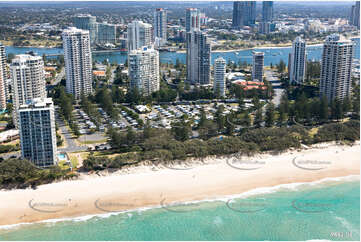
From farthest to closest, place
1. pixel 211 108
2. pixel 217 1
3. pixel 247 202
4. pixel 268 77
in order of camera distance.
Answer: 1. pixel 217 1
2. pixel 268 77
3. pixel 211 108
4. pixel 247 202

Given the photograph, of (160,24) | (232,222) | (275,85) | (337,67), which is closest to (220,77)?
(275,85)

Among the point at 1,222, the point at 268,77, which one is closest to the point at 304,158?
the point at 1,222

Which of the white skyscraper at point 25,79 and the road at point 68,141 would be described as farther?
the white skyscraper at point 25,79

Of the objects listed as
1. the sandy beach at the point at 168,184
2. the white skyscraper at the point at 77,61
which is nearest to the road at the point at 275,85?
the sandy beach at the point at 168,184

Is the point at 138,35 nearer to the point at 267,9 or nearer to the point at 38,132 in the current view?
the point at 38,132

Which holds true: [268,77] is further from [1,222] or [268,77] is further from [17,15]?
[17,15]

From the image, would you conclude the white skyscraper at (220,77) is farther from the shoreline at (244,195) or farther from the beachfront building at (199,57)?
the shoreline at (244,195)

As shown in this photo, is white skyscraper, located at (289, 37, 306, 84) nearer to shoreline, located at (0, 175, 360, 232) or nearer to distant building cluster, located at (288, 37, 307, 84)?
distant building cluster, located at (288, 37, 307, 84)
